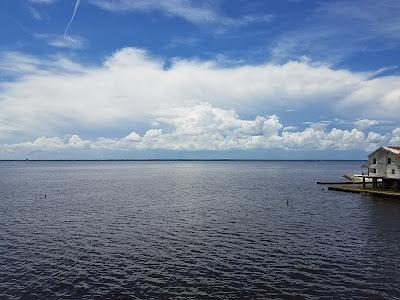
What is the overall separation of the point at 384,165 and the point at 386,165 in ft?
2.31

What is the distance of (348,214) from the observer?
64.6 meters

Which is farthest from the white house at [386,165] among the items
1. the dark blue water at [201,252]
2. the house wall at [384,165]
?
the dark blue water at [201,252]

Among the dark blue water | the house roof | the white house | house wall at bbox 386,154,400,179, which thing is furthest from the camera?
the white house

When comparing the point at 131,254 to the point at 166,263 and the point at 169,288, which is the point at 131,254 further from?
the point at 169,288

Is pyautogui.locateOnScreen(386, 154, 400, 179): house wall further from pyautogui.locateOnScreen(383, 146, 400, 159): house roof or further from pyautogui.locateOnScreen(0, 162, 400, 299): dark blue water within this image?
pyautogui.locateOnScreen(0, 162, 400, 299): dark blue water

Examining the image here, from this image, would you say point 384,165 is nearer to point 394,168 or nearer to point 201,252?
point 394,168

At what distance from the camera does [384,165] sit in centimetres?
8956

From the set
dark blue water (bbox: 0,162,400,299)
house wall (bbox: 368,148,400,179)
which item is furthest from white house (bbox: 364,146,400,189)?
dark blue water (bbox: 0,162,400,299)

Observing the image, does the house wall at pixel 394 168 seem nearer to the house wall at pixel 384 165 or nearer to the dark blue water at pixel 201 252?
the house wall at pixel 384 165

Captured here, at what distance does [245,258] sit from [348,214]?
1341 inches

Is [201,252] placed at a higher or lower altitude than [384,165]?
lower

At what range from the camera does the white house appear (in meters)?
86.2

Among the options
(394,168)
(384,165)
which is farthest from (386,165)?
(394,168)

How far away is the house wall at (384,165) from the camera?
86188 mm
